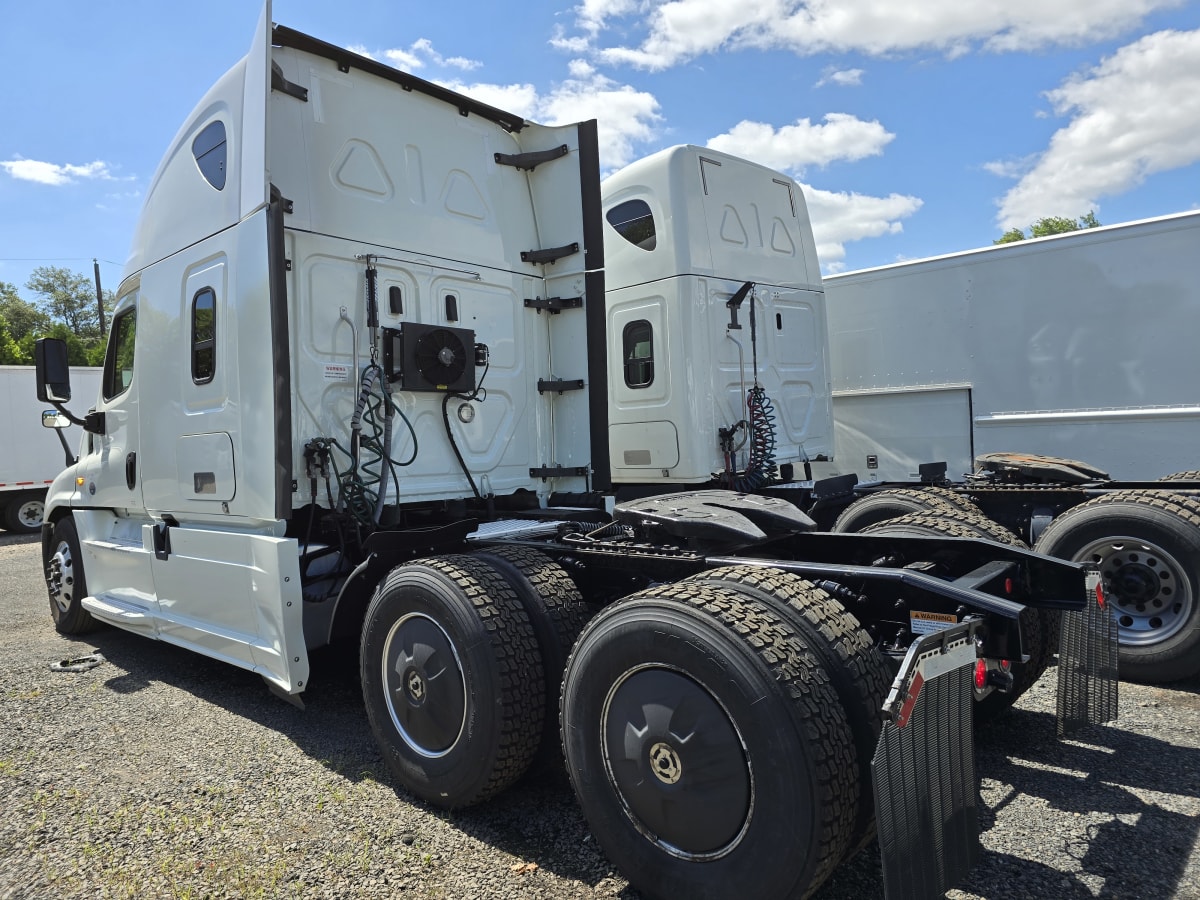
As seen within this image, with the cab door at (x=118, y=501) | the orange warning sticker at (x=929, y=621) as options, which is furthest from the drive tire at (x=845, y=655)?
the cab door at (x=118, y=501)

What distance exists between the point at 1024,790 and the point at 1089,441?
13.6 ft

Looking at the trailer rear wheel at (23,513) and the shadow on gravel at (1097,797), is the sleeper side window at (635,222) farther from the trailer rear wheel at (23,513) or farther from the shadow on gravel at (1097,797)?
the trailer rear wheel at (23,513)

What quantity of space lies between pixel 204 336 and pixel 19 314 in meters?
68.4

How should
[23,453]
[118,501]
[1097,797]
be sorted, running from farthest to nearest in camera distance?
[23,453] → [118,501] → [1097,797]

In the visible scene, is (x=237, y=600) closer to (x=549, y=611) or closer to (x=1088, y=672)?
(x=549, y=611)

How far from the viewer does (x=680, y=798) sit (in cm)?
260

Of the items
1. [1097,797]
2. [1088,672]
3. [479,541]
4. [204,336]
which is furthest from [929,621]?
[204,336]

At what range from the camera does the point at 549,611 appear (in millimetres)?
3482

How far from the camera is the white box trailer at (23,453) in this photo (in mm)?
15648

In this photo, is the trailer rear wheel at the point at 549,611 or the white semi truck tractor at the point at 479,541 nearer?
the white semi truck tractor at the point at 479,541

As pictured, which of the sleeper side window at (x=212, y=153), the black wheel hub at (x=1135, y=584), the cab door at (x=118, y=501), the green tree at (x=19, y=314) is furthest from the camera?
the green tree at (x=19, y=314)

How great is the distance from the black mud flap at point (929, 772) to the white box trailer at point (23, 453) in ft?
56.2

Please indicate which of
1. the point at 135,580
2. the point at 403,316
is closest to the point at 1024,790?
the point at 403,316

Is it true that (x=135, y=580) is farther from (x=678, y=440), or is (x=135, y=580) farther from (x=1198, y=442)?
(x=1198, y=442)
